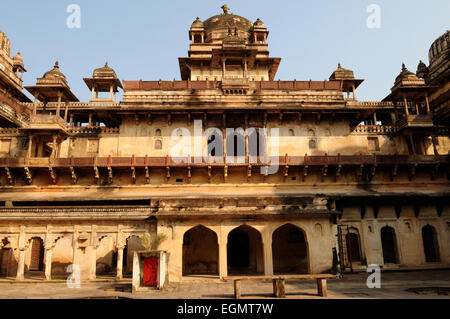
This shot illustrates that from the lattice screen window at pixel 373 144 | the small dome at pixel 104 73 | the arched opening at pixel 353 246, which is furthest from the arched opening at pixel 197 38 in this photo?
the arched opening at pixel 353 246

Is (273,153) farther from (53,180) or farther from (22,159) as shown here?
(22,159)

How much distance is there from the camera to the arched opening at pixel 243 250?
72.5ft

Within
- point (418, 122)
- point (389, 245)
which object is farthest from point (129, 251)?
point (418, 122)

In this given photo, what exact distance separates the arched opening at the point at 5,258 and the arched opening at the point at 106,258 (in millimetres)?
4811

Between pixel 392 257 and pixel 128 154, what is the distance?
785 inches

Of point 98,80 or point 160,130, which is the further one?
point 98,80

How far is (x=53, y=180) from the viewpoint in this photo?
24859 millimetres

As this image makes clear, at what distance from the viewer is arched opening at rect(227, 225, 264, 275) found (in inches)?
870

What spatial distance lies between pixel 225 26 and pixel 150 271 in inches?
1162

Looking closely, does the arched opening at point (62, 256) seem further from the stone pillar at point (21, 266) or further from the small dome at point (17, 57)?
the small dome at point (17, 57)

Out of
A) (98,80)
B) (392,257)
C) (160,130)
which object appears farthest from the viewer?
(98,80)

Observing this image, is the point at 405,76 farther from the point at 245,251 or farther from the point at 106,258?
the point at 106,258

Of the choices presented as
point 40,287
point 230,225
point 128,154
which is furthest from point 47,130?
point 230,225

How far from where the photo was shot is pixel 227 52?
2994cm
